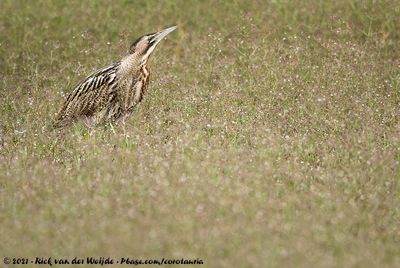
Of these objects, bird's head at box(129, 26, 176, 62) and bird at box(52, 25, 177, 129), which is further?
bird's head at box(129, 26, 176, 62)

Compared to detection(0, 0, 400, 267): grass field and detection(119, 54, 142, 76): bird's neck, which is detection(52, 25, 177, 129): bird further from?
detection(0, 0, 400, 267): grass field

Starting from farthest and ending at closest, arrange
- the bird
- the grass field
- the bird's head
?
the bird's head
the bird
the grass field

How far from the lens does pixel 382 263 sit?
518 centimetres

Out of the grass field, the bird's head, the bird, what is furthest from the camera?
the bird's head

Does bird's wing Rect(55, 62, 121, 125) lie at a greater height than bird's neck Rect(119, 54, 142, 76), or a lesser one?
lesser

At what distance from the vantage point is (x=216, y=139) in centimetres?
772

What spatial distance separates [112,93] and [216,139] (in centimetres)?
161

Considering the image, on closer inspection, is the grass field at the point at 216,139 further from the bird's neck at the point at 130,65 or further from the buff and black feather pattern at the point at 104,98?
the bird's neck at the point at 130,65

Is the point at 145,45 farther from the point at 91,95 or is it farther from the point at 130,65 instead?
the point at 91,95

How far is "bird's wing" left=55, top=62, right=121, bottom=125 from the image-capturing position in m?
8.74

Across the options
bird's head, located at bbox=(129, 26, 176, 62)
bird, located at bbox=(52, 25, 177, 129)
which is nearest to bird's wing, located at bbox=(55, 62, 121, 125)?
bird, located at bbox=(52, 25, 177, 129)

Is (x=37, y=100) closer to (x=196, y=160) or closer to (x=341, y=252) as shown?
(x=196, y=160)

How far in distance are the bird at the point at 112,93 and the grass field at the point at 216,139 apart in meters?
0.19

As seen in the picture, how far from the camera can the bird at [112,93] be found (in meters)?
8.74
